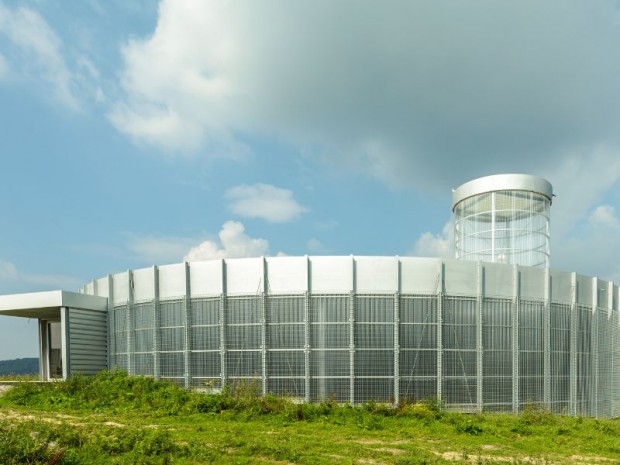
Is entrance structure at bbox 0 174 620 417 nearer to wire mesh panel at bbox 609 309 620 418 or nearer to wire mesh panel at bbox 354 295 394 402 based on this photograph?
wire mesh panel at bbox 354 295 394 402

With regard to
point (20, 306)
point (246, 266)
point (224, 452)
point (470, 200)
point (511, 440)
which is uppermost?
point (470, 200)

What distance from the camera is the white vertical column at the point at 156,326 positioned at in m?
26.3

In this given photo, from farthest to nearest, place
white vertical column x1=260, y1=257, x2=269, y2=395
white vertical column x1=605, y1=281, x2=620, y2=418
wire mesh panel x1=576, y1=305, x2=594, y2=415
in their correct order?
white vertical column x1=605, y1=281, x2=620, y2=418 → wire mesh panel x1=576, y1=305, x2=594, y2=415 → white vertical column x1=260, y1=257, x2=269, y2=395

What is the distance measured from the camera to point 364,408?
20422mm

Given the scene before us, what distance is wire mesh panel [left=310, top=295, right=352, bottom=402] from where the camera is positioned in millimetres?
23156

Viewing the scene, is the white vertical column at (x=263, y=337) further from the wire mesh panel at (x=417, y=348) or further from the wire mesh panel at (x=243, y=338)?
the wire mesh panel at (x=417, y=348)

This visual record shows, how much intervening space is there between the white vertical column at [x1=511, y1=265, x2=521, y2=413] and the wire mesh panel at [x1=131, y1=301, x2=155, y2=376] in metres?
19.0

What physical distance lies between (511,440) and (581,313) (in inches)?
556

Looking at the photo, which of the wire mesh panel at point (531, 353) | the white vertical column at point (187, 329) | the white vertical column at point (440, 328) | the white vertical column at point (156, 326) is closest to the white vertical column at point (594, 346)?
the wire mesh panel at point (531, 353)

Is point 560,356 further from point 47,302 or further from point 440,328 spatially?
point 47,302

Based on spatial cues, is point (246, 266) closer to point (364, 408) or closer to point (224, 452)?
point (364, 408)

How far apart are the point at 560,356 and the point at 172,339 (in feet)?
68.8

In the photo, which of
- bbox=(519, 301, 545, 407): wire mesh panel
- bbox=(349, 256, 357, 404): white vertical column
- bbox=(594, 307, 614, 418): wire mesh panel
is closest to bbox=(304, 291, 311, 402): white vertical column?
bbox=(349, 256, 357, 404): white vertical column

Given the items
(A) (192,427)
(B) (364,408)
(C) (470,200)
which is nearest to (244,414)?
(A) (192,427)
